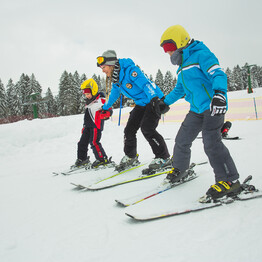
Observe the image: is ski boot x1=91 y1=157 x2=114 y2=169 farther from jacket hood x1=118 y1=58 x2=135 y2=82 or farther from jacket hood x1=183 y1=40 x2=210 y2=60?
jacket hood x1=183 y1=40 x2=210 y2=60

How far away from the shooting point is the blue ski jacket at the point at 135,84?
3549mm

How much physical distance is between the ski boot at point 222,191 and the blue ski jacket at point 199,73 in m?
0.85

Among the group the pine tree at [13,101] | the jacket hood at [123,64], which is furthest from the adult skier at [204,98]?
the pine tree at [13,101]

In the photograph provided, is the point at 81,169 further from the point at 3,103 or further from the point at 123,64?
the point at 3,103

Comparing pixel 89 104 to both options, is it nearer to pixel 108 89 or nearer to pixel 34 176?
pixel 108 89

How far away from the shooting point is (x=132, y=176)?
3.53m

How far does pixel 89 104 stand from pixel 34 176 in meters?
2.02

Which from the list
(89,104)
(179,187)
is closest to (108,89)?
(89,104)

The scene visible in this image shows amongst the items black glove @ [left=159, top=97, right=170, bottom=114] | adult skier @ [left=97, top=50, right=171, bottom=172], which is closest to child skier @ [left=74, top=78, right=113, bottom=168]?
adult skier @ [left=97, top=50, right=171, bottom=172]

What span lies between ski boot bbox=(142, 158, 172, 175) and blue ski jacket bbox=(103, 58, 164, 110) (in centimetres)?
106

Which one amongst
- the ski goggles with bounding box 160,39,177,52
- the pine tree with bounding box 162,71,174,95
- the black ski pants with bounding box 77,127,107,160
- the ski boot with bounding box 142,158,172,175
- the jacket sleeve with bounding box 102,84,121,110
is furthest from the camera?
the pine tree with bounding box 162,71,174,95

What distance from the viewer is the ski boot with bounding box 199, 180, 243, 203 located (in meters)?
2.11

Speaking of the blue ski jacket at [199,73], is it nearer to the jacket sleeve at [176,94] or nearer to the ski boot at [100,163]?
the jacket sleeve at [176,94]

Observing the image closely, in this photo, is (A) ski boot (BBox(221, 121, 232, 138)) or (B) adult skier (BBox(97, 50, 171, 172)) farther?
(B) adult skier (BBox(97, 50, 171, 172))
